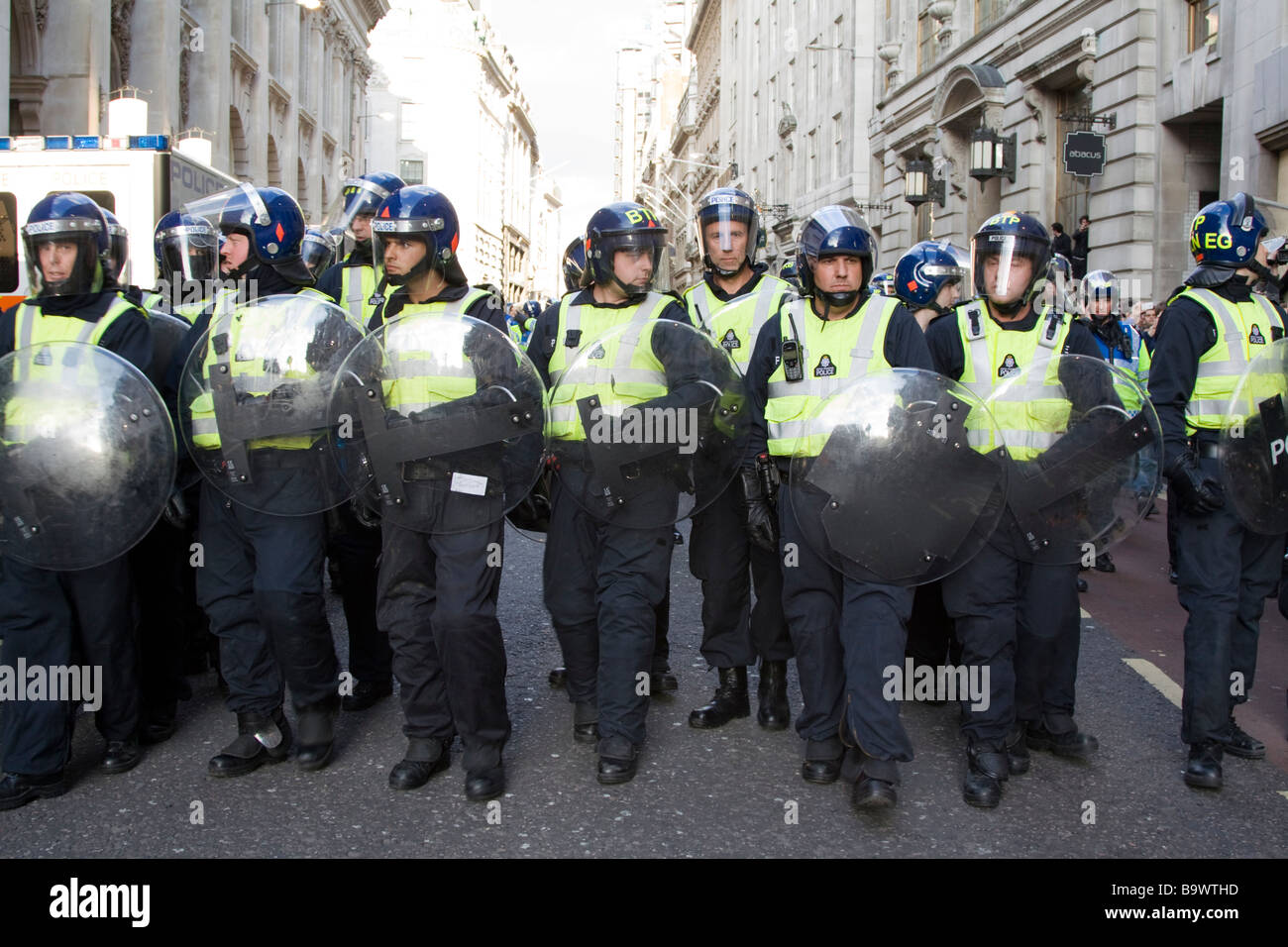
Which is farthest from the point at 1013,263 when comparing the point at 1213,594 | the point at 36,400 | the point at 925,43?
the point at 925,43

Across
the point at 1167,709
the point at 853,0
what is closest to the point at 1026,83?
the point at 853,0

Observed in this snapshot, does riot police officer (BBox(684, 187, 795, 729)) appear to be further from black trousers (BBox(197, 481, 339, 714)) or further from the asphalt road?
black trousers (BBox(197, 481, 339, 714))

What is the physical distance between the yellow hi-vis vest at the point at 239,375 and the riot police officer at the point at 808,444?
156 centimetres

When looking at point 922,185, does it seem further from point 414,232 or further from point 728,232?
point 414,232

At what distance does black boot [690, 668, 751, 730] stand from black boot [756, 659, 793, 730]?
0.07m

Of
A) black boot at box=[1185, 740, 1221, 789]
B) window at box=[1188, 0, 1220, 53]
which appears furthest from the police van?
window at box=[1188, 0, 1220, 53]

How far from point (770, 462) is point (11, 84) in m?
17.7

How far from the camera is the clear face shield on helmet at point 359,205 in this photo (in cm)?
598

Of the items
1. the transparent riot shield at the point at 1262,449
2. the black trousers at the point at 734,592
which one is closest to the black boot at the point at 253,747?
the black trousers at the point at 734,592

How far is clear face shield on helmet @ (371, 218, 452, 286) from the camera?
422 cm

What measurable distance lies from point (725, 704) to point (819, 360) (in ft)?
4.83

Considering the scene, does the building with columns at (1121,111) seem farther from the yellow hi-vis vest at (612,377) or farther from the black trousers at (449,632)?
the black trousers at (449,632)
